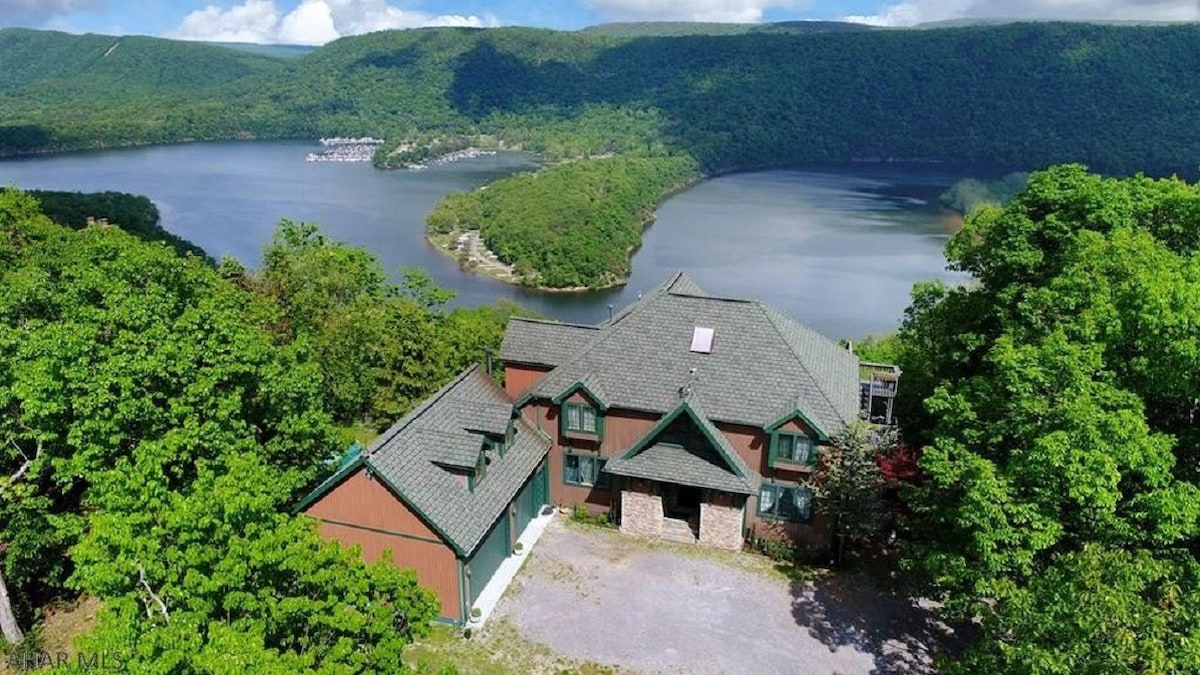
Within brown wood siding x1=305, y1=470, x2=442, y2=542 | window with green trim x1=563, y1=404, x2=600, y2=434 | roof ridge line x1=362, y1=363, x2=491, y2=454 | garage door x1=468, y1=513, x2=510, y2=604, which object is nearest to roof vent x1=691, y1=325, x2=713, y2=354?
window with green trim x1=563, y1=404, x2=600, y2=434

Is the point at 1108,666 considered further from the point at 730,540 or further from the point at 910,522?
the point at 730,540

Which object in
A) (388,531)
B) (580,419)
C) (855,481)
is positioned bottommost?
(388,531)

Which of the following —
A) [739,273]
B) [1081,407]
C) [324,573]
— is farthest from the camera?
[739,273]

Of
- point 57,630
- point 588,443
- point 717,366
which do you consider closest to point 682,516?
point 588,443

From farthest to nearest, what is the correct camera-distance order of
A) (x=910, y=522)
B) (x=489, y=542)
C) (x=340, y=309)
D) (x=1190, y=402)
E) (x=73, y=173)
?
1. (x=73, y=173)
2. (x=340, y=309)
3. (x=489, y=542)
4. (x=910, y=522)
5. (x=1190, y=402)

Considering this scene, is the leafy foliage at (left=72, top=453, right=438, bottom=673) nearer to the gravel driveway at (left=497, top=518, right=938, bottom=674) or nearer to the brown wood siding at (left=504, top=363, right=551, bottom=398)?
the gravel driveway at (left=497, top=518, right=938, bottom=674)

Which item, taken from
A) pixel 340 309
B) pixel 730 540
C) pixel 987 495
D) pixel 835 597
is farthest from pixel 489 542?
pixel 340 309

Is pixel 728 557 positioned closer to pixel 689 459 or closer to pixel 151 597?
pixel 689 459

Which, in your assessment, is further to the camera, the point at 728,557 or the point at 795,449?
the point at 728,557
